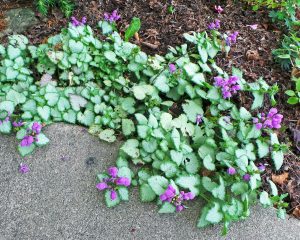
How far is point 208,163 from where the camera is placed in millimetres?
2516

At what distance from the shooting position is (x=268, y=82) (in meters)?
3.20

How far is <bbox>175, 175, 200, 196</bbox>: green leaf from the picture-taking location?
2.44 m

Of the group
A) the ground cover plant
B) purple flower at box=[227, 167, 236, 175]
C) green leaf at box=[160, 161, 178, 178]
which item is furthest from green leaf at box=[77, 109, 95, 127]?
purple flower at box=[227, 167, 236, 175]

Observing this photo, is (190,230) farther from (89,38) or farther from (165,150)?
(89,38)

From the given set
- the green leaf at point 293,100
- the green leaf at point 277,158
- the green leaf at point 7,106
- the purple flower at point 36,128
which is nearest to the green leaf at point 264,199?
the green leaf at point 277,158

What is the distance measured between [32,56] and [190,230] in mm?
→ 1676

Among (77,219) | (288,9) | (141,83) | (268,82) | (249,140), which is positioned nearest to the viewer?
(77,219)

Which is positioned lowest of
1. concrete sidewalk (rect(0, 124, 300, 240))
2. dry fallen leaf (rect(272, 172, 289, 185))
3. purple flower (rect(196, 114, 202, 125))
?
concrete sidewalk (rect(0, 124, 300, 240))

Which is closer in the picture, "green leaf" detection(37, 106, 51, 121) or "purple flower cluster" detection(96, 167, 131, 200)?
"purple flower cluster" detection(96, 167, 131, 200)

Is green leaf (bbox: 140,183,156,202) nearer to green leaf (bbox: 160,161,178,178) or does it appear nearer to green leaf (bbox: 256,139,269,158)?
green leaf (bbox: 160,161,178,178)

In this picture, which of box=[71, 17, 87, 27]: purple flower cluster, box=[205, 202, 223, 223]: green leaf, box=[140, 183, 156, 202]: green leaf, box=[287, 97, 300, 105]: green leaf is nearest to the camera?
box=[205, 202, 223, 223]: green leaf

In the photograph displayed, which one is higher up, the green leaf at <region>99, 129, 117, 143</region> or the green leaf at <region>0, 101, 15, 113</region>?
the green leaf at <region>0, 101, 15, 113</region>

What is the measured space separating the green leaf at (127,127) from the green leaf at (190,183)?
477 millimetres

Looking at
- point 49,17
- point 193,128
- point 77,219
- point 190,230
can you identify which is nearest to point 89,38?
point 49,17
